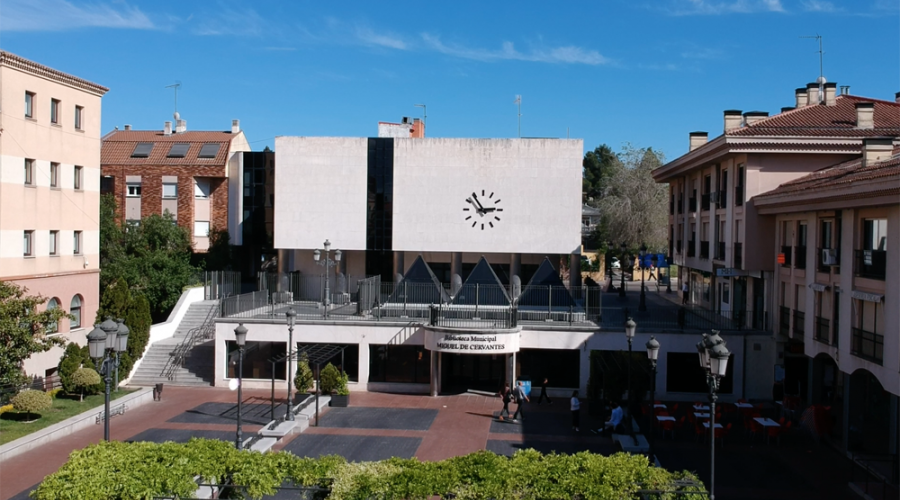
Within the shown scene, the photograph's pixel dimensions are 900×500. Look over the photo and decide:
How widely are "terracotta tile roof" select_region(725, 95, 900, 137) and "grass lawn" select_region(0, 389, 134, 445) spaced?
966 inches

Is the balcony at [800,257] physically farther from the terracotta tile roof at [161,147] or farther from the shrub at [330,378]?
the terracotta tile roof at [161,147]

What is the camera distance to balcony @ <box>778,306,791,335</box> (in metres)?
26.8

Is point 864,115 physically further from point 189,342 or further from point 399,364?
point 189,342

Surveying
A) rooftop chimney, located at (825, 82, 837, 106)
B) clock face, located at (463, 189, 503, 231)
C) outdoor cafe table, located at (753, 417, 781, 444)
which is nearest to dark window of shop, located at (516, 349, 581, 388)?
outdoor cafe table, located at (753, 417, 781, 444)

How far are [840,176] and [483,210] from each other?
58.7ft

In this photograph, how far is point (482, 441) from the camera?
74.6 ft

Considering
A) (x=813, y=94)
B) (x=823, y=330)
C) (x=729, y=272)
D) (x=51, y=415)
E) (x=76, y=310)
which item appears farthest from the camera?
(x=813, y=94)

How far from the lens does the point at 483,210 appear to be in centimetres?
3831

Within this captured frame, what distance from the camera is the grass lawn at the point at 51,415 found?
21.9 metres

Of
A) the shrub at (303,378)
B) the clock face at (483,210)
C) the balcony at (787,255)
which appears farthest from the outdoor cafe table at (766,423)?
the clock face at (483,210)

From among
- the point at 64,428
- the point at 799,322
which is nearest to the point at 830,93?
the point at 799,322

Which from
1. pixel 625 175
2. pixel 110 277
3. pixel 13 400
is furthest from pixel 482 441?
pixel 625 175

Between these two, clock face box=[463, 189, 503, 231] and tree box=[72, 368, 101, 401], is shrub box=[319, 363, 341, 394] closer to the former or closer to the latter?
tree box=[72, 368, 101, 401]

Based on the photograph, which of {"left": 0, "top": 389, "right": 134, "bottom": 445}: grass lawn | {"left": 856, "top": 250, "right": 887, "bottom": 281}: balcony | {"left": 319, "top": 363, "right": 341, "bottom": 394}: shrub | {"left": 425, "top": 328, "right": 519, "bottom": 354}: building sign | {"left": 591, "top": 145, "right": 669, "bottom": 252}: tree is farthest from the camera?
{"left": 591, "top": 145, "right": 669, "bottom": 252}: tree
